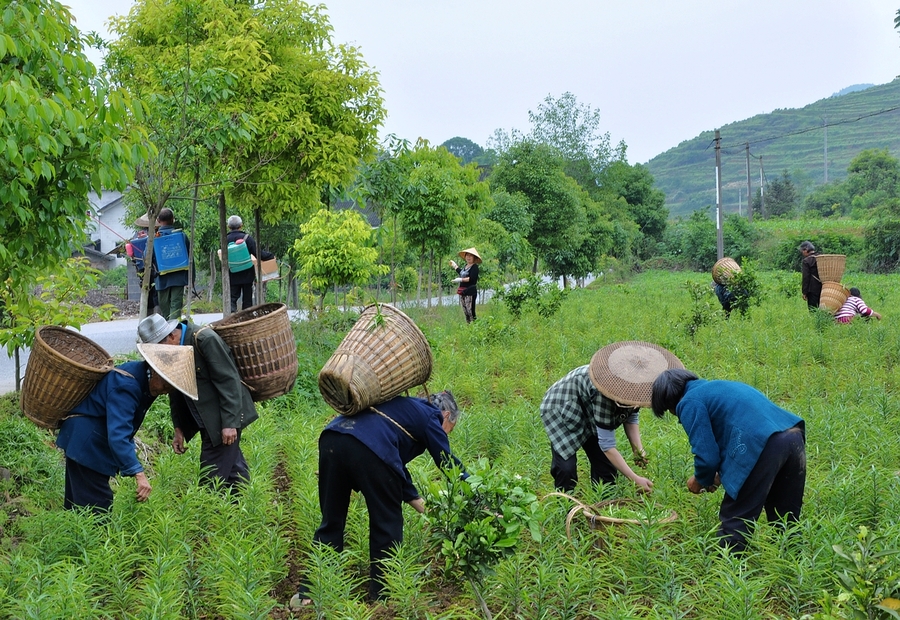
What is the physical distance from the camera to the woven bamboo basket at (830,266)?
456 inches

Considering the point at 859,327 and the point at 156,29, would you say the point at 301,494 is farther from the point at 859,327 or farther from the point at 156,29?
the point at 859,327

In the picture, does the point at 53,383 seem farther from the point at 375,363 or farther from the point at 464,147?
the point at 464,147

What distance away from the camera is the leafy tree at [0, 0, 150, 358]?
4105mm

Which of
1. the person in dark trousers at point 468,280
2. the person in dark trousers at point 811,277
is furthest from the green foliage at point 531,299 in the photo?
the person in dark trousers at point 811,277

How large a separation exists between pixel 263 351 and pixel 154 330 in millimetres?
742

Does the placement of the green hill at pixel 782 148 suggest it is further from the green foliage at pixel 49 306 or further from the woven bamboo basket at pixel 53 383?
the woven bamboo basket at pixel 53 383

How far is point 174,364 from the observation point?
456 cm

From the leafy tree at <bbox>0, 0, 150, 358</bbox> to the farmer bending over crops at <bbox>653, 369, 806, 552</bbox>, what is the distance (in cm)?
336

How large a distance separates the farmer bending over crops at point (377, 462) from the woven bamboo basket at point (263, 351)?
1437 millimetres

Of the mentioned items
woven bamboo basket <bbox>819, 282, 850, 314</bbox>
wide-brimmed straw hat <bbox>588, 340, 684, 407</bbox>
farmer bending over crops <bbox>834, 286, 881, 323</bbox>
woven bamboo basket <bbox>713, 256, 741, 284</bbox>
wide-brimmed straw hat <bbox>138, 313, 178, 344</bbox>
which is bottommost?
farmer bending over crops <bbox>834, 286, 881, 323</bbox>

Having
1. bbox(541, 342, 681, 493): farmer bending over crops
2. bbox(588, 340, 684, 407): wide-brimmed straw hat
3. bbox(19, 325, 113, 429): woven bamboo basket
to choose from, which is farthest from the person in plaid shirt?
bbox(19, 325, 113, 429): woven bamboo basket

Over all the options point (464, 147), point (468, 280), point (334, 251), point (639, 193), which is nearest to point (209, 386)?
point (334, 251)

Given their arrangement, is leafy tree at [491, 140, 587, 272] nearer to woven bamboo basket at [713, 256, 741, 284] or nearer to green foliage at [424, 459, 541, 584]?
woven bamboo basket at [713, 256, 741, 284]

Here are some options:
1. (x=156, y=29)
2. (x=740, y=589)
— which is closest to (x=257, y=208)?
(x=156, y=29)
